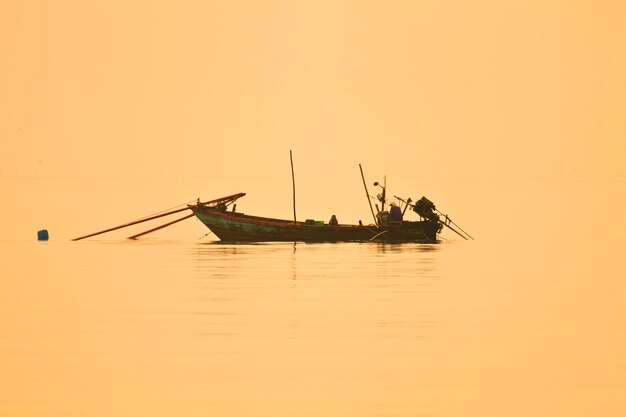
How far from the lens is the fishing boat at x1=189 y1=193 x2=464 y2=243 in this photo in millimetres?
52875

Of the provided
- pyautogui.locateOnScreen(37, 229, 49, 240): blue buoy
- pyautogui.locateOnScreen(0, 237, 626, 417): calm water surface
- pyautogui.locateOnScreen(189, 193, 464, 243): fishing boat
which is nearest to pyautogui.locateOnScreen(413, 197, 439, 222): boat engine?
pyautogui.locateOnScreen(189, 193, 464, 243): fishing boat

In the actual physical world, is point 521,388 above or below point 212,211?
below

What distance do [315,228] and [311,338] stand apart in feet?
82.6

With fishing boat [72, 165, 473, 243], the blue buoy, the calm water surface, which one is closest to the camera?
the calm water surface

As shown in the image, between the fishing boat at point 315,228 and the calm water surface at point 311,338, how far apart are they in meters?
5.08

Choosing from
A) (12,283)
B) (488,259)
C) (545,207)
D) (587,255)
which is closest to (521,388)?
(12,283)

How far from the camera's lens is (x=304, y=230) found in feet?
173

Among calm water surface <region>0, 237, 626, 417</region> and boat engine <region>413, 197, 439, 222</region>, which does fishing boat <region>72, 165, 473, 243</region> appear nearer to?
boat engine <region>413, 197, 439, 222</region>

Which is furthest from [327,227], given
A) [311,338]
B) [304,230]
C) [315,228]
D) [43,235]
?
[311,338]

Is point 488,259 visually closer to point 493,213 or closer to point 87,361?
point 87,361

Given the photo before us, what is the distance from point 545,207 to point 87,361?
92.8 m

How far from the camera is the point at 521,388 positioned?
72.9 ft

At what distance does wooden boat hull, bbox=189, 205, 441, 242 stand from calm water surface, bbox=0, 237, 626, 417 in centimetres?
508

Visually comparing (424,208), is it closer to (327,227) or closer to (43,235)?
(327,227)
